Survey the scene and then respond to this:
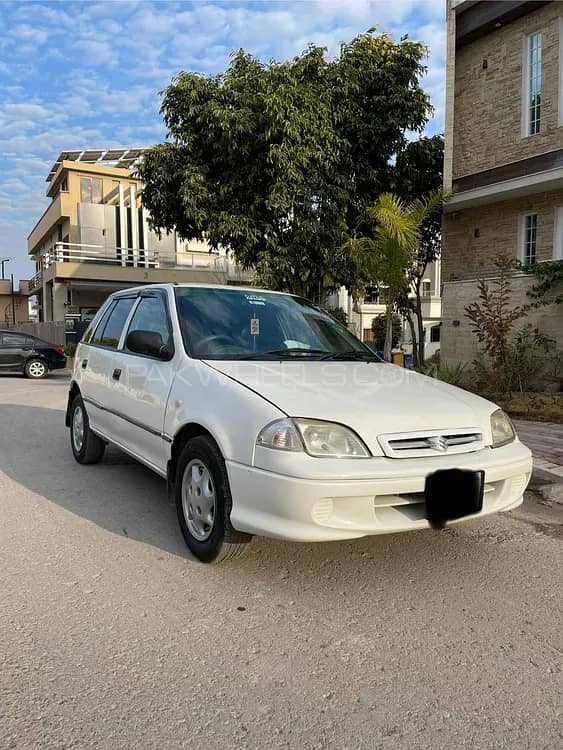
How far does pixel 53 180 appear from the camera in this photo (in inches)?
1305

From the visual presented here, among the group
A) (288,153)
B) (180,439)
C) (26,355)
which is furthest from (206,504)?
(26,355)

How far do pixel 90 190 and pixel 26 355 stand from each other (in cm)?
1504

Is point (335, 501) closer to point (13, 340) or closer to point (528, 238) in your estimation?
point (528, 238)

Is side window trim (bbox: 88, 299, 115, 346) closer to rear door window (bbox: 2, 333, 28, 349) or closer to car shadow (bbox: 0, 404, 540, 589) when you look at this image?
car shadow (bbox: 0, 404, 540, 589)

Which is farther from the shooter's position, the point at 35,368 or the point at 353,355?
the point at 35,368

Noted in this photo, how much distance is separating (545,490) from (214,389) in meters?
3.22

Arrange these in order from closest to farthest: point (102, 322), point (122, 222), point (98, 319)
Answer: point (102, 322), point (98, 319), point (122, 222)

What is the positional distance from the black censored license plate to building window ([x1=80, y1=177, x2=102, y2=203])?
98.6ft

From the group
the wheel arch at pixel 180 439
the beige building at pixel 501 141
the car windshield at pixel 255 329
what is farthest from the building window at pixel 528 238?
the wheel arch at pixel 180 439

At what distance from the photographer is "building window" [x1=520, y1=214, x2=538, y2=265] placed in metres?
13.0

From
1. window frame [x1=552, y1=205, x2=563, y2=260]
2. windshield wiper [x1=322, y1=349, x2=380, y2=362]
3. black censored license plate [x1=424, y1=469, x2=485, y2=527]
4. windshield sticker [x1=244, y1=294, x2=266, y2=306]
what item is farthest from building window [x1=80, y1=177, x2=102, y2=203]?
black censored license plate [x1=424, y1=469, x2=485, y2=527]

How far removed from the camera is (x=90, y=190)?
30.1m

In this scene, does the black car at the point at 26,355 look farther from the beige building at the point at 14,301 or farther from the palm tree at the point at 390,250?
the beige building at the point at 14,301

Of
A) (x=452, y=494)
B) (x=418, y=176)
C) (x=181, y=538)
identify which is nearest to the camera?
(x=452, y=494)
